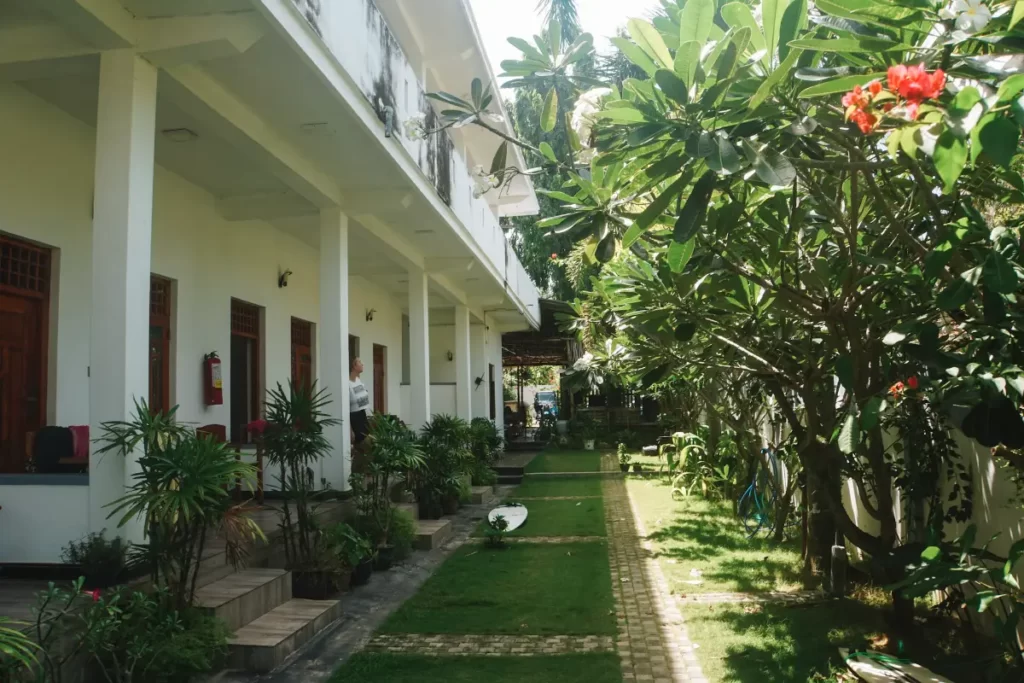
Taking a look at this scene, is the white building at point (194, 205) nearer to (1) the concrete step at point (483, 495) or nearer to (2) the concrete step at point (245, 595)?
(2) the concrete step at point (245, 595)

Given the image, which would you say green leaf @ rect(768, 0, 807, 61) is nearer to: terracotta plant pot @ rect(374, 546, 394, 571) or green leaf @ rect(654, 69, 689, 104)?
green leaf @ rect(654, 69, 689, 104)

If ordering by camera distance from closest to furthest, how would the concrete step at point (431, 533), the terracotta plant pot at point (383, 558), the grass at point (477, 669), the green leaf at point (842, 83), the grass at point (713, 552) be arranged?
the green leaf at point (842, 83) < the grass at point (477, 669) < the grass at point (713, 552) < the terracotta plant pot at point (383, 558) < the concrete step at point (431, 533)

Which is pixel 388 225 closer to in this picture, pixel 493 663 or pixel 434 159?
pixel 434 159

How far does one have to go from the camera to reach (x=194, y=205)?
28.1 ft

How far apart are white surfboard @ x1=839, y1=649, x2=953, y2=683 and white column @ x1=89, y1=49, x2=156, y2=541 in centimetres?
416

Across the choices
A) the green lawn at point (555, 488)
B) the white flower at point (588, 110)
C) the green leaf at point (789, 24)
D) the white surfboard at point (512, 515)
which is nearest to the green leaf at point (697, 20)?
the green leaf at point (789, 24)

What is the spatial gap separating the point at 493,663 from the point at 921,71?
420 centimetres

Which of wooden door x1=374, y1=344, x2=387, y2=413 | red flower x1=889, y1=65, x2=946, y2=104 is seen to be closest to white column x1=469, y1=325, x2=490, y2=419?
wooden door x1=374, y1=344, x2=387, y2=413

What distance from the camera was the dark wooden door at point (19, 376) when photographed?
6176 mm

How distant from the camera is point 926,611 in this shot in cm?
563

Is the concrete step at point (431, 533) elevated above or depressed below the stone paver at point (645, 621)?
above

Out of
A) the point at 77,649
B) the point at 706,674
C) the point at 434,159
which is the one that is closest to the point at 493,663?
the point at 706,674

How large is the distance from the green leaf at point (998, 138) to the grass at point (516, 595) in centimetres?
445

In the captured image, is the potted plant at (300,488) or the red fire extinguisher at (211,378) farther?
A: the red fire extinguisher at (211,378)
